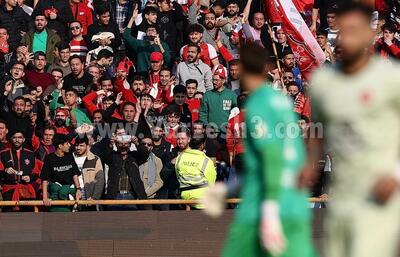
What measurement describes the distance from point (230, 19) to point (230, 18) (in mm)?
82

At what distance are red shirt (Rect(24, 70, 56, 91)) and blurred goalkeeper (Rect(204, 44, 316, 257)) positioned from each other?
12553mm

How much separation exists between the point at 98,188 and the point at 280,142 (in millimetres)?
10415

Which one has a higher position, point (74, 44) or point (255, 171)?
point (74, 44)

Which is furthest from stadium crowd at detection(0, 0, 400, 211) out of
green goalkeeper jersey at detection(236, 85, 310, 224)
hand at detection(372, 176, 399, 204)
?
hand at detection(372, 176, 399, 204)

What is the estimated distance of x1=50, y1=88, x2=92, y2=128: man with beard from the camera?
2031cm

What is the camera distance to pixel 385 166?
337 inches

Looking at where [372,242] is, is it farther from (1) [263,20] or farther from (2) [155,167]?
(1) [263,20]

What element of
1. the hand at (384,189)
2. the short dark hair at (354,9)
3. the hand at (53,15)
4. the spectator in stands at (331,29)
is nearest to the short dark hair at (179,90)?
the spectator in stands at (331,29)

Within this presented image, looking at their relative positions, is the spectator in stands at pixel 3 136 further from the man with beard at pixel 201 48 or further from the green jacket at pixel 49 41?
the man with beard at pixel 201 48

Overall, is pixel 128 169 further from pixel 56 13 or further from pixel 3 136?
pixel 56 13

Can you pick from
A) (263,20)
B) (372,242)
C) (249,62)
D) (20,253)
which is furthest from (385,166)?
(263,20)

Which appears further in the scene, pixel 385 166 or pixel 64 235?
pixel 64 235

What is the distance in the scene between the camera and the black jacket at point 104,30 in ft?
74.2

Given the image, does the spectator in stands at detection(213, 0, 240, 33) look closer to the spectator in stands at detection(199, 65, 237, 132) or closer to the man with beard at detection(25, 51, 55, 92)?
the spectator in stands at detection(199, 65, 237, 132)
